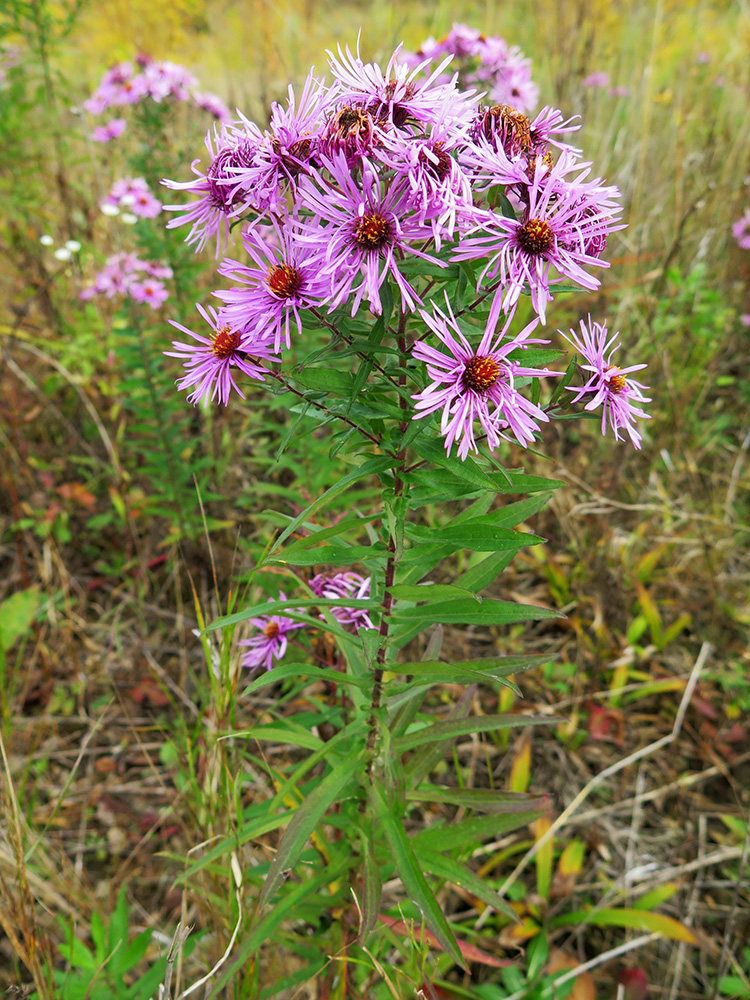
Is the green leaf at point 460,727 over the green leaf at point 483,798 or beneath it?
over

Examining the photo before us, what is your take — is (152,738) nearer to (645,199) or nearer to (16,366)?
(16,366)

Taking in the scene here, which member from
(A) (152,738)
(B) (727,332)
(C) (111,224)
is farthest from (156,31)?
(A) (152,738)

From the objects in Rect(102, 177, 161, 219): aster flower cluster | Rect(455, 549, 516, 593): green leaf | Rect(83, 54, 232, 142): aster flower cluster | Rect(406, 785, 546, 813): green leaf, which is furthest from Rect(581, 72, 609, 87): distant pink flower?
Rect(406, 785, 546, 813): green leaf

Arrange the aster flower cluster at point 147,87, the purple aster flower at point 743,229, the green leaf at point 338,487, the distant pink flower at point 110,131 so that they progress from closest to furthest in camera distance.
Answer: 1. the green leaf at point 338,487
2. the aster flower cluster at point 147,87
3. the purple aster flower at point 743,229
4. the distant pink flower at point 110,131

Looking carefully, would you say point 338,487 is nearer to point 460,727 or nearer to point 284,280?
point 284,280

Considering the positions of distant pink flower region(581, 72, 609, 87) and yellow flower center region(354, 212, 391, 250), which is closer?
yellow flower center region(354, 212, 391, 250)

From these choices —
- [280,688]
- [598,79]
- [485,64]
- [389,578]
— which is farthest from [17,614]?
[598,79]

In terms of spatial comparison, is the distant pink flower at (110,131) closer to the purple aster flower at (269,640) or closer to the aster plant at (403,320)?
the aster plant at (403,320)

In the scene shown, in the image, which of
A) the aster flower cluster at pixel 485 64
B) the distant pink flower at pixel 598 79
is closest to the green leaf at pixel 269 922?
the aster flower cluster at pixel 485 64

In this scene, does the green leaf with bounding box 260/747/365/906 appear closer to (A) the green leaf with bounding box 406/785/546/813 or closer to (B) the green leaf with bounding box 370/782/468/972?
(B) the green leaf with bounding box 370/782/468/972
